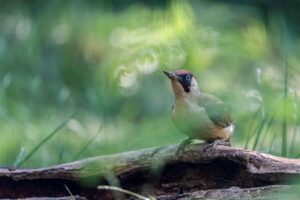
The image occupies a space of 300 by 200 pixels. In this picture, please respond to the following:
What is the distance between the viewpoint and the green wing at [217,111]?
2473mm

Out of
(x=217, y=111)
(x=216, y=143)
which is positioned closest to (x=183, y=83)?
(x=217, y=111)

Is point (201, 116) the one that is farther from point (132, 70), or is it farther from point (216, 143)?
point (132, 70)

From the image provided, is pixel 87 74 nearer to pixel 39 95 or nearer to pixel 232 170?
pixel 39 95

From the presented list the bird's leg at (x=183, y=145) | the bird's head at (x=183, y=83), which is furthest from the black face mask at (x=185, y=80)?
the bird's leg at (x=183, y=145)

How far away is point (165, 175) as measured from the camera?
92.7 inches

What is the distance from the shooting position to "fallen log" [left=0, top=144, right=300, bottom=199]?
2227 millimetres

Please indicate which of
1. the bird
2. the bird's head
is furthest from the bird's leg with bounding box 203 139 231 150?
the bird's head

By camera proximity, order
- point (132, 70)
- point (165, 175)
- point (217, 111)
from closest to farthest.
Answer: point (165, 175), point (217, 111), point (132, 70)

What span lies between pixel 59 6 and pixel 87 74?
88cm

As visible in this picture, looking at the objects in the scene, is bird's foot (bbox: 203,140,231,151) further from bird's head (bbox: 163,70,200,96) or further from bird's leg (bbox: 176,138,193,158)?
bird's head (bbox: 163,70,200,96)

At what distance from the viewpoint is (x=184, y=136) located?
249cm

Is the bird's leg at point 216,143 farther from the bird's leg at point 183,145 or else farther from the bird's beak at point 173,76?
the bird's beak at point 173,76

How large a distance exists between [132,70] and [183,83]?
0.19 meters

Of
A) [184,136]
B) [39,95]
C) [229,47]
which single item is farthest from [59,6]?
[184,136]
